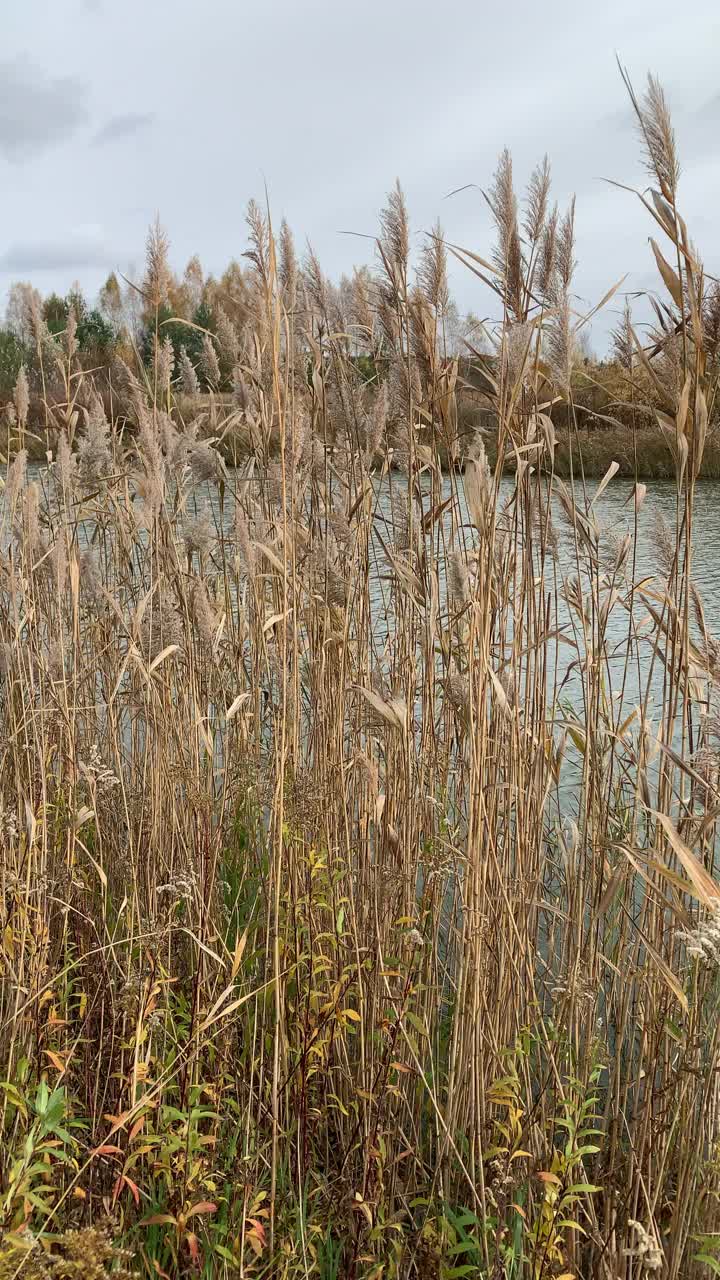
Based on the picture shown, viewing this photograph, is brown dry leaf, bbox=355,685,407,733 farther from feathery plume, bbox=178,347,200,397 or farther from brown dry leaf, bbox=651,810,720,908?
feathery plume, bbox=178,347,200,397

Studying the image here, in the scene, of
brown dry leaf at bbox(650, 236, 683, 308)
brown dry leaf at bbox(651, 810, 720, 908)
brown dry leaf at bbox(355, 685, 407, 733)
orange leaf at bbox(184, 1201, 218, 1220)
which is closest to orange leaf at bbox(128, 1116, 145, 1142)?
orange leaf at bbox(184, 1201, 218, 1220)

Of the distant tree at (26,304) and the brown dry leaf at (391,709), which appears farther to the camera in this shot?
the distant tree at (26,304)

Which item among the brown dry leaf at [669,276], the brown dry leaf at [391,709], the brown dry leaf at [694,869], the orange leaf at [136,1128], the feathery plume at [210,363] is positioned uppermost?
the feathery plume at [210,363]

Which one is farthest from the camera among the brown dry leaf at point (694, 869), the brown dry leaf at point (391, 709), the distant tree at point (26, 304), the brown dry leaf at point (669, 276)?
the distant tree at point (26, 304)

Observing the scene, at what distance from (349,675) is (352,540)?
0.38 meters

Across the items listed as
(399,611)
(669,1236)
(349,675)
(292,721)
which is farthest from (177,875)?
(669,1236)

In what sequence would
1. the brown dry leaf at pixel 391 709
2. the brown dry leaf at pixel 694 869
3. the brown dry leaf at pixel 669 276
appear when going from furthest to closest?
the brown dry leaf at pixel 391 709, the brown dry leaf at pixel 669 276, the brown dry leaf at pixel 694 869

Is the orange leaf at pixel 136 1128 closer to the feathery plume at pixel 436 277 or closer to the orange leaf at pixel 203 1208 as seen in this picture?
the orange leaf at pixel 203 1208

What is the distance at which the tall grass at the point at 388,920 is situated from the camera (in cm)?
138

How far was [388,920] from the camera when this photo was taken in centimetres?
171

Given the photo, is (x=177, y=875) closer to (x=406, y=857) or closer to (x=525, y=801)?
(x=406, y=857)

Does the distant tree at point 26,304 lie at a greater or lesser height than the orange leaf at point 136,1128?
greater

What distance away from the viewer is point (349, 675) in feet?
6.97

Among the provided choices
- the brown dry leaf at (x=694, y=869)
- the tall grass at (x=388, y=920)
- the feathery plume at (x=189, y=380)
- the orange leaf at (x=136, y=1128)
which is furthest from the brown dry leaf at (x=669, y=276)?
the feathery plume at (x=189, y=380)
